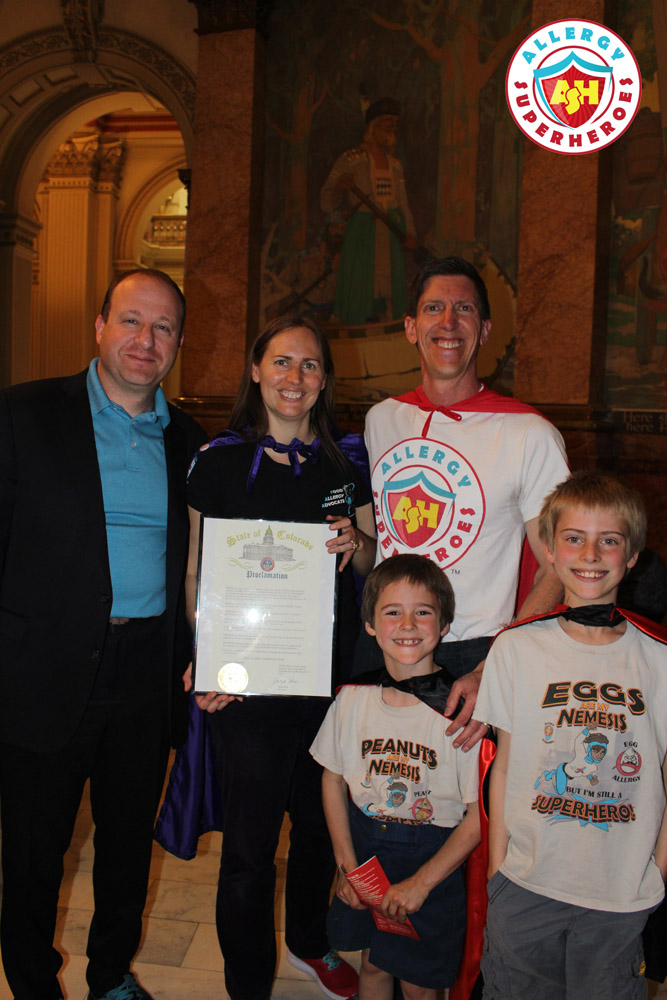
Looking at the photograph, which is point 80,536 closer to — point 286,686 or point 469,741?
point 286,686

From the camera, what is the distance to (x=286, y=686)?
2.54m

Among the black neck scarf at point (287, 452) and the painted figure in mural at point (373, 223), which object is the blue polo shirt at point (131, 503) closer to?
the black neck scarf at point (287, 452)

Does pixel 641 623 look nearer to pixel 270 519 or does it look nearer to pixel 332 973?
pixel 270 519

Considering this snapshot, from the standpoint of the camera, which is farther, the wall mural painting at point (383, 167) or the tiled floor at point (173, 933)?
the wall mural painting at point (383, 167)

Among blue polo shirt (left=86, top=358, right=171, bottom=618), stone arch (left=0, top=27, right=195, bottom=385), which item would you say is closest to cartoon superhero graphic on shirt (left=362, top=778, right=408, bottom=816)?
blue polo shirt (left=86, top=358, right=171, bottom=618)

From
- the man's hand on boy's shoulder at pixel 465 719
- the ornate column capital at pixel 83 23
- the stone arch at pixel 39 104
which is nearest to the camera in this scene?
the man's hand on boy's shoulder at pixel 465 719

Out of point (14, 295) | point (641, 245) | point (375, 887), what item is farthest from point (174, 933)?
point (14, 295)

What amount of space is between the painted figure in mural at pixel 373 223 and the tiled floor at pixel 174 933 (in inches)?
231

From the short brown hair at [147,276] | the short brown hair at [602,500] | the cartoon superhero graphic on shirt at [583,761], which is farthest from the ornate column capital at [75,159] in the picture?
the cartoon superhero graphic on shirt at [583,761]

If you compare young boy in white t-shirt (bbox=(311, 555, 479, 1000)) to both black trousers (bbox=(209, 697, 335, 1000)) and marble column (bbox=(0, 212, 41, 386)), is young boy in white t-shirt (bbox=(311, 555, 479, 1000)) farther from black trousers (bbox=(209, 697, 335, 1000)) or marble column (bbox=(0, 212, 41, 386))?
marble column (bbox=(0, 212, 41, 386))

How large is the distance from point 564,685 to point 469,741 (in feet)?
1.14

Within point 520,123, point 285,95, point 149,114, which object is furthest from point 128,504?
point 149,114

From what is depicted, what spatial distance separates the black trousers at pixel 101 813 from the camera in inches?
99.8

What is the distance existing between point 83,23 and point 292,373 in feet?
30.8
